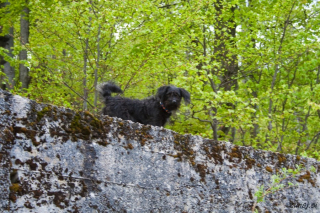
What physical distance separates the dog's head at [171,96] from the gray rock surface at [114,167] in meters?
3.51

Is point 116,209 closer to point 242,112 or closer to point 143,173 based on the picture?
point 143,173

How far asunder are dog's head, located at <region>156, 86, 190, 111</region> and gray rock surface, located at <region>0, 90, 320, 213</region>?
3.51 metres

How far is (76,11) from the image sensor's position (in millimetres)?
6949

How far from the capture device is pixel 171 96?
6.56 metres

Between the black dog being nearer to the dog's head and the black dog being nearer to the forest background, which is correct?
the dog's head

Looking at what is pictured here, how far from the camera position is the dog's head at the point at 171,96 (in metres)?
6.41

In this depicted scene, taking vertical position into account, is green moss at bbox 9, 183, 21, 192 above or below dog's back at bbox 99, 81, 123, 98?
below

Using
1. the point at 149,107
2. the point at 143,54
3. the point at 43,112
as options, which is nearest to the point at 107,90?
the point at 149,107

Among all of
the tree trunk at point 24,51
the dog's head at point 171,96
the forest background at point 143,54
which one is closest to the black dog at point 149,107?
the dog's head at point 171,96

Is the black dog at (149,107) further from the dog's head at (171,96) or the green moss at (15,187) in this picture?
the green moss at (15,187)

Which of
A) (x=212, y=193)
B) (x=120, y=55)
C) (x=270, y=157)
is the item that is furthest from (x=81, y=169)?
(x=120, y=55)

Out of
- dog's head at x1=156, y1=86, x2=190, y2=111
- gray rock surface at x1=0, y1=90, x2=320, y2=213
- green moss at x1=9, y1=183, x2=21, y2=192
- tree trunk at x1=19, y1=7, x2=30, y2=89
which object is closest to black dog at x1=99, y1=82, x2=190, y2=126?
dog's head at x1=156, y1=86, x2=190, y2=111

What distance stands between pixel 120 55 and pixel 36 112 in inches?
251

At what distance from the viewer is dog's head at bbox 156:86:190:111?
6407 mm
